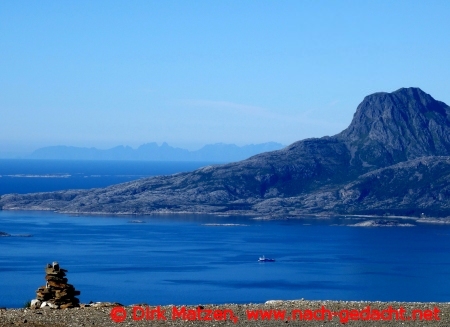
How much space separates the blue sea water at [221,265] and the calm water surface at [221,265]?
15cm

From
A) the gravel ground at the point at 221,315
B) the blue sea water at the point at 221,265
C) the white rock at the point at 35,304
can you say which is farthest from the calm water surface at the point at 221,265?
the gravel ground at the point at 221,315

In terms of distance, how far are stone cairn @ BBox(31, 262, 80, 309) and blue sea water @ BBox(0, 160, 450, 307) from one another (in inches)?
2355

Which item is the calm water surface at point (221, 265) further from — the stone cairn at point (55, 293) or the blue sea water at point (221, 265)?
the stone cairn at point (55, 293)

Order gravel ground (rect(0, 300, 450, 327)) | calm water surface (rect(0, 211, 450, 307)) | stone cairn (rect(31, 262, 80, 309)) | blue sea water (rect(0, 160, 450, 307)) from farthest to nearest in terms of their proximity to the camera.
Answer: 1. calm water surface (rect(0, 211, 450, 307))
2. blue sea water (rect(0, 160, 450, 307))
3. stone cairn (rect(31, 262, 80, 309))
4. gravel ground (rect(0, 300, 450, 327))

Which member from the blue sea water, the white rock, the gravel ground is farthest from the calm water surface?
the gravel ground

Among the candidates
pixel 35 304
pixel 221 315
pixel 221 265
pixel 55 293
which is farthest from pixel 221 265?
pixel 221 315

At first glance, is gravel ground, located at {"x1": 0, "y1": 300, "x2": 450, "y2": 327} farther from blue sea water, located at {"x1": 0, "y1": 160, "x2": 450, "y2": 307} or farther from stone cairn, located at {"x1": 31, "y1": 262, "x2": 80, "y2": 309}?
blue sea water, located at {"x1": 0, "y1": 160, "x2": 450, "y2": 307}

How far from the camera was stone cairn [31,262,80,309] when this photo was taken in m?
25.0

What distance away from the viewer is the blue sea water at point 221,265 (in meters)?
104

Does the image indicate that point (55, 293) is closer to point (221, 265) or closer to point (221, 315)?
point (221, 315)

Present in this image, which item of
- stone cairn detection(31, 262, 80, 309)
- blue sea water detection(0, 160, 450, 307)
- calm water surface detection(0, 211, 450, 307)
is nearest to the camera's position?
stone cairn detection(31, 262, 80, 309)

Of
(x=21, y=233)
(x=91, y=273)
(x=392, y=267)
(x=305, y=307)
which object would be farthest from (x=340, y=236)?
(x=305, y=307)

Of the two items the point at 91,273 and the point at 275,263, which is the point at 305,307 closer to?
the point at 91,273

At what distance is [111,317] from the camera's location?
77.2ft
